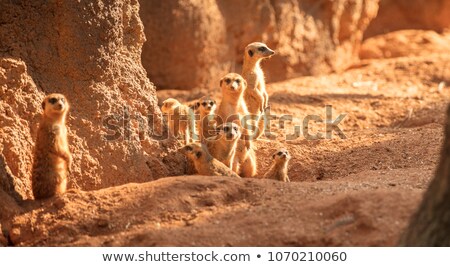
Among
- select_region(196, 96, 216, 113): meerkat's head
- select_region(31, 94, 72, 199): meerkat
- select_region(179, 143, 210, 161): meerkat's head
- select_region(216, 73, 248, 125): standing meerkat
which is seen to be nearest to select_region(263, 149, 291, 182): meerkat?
select_region(179, 143, 210, 161): meerkat's head

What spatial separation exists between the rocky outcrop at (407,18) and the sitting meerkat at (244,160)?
23.5 feet

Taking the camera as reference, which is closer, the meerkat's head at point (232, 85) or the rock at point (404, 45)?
the meerkat's head at point (232, 85)

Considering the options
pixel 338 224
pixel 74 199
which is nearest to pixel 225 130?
pixel 74 199

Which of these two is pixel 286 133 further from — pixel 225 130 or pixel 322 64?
pixel 322 64

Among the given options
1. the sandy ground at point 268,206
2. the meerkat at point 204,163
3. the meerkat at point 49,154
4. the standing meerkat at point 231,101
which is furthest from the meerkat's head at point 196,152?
the meerkat at point 49,154

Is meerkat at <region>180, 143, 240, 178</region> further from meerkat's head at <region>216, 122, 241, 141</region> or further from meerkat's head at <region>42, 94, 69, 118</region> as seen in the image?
meerkat's head at <region>42, 94, 69, 118</region>

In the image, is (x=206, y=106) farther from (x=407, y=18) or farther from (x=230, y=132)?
(x=407, y=18)

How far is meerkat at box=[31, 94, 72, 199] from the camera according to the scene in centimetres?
564

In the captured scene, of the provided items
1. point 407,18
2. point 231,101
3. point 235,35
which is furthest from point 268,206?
point 407,18

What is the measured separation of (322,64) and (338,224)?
758 centimetres

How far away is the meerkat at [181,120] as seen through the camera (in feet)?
24.7

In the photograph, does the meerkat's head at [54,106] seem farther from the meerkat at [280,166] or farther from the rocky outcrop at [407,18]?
the rocky outcrop at [407,18]

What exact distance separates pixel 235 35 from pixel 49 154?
578 cm

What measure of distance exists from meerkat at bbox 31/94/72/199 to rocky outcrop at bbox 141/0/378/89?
16.0ft
